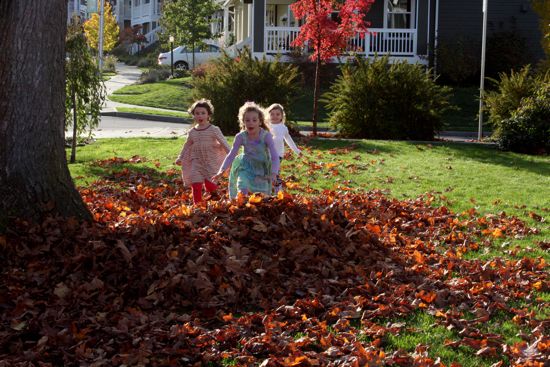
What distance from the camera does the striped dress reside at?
9.91 meters

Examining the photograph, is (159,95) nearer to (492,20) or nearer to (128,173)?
(492,20)

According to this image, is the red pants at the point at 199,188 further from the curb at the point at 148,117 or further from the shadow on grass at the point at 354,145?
the curb at the point at 148,117

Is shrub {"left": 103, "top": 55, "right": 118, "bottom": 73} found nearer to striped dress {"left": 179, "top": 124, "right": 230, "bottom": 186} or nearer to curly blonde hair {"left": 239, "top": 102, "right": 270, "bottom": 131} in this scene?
striped dress {"left": 179, "top": 124, "right": 230, "bottom": 186}

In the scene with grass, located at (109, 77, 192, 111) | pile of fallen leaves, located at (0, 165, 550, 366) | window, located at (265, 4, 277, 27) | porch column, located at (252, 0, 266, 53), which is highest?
window, located at (265, 4, 277, 27)

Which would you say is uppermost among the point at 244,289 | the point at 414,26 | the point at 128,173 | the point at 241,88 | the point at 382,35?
the point at 414,26

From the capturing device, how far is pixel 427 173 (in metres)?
13.1

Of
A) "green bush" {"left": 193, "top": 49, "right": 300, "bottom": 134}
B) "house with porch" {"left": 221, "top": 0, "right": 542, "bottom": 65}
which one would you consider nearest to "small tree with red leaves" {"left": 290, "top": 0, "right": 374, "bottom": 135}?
"green bush" {"left": 193, "top": 49, "right": 300, "bottom": 134}

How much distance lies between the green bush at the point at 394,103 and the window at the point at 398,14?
14.7 meters

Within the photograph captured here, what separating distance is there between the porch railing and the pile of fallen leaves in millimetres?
23047

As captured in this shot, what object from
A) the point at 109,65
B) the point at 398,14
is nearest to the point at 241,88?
the point at 398,14

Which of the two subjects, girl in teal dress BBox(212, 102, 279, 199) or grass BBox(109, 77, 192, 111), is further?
grass BBox(109, 77, 192, 111)

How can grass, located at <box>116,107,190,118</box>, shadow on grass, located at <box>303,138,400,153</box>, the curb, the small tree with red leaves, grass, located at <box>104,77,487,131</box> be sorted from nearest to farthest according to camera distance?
1. shadow on grass, located at <box>303,138,400,153</box>
2. the small tree with red leaves
3. grass, located at <box>104,77,487,131</box>
4. the curb
5. grass, located at <box>116,107,190,118</box>

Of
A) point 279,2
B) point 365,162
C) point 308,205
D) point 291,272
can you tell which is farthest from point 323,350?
point 279,2

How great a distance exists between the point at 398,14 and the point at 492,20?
11.7 ft
